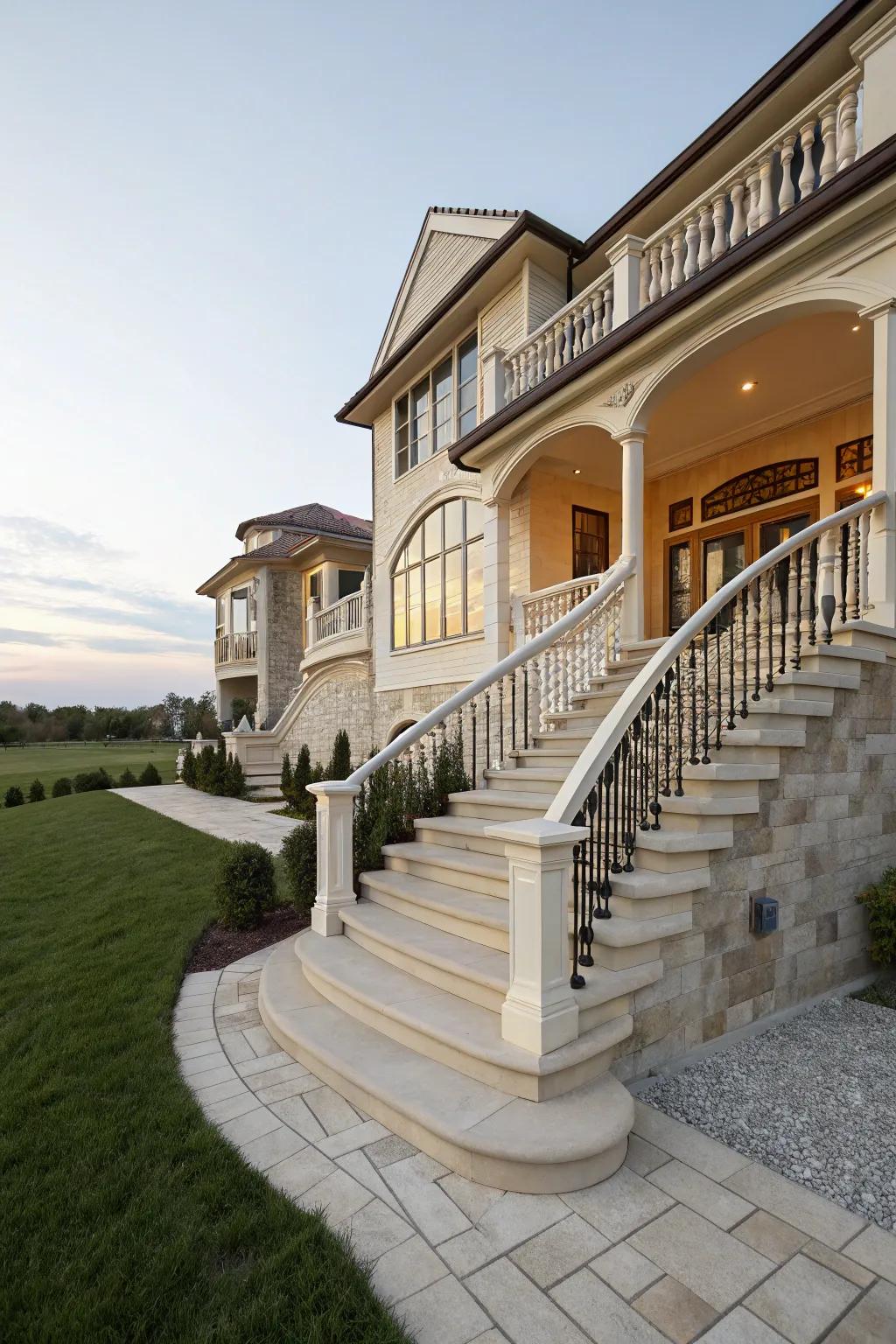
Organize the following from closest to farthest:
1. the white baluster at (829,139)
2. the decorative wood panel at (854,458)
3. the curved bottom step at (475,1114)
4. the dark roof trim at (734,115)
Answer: the curved bottom step at (475,1114) → the white baluster at (829,139) → the dark roof trim at (734,115) → the decorative wood panel at (854,458)

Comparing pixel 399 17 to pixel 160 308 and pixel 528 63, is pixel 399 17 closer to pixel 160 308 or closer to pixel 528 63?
pixel 528 63

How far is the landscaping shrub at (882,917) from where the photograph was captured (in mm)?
4430

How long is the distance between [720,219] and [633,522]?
295 centimetres

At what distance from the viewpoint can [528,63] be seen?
8.67 m

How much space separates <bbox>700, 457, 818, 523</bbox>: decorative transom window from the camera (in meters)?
7.42

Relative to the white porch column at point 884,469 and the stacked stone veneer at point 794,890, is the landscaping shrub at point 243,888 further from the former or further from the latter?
the white porch column at point 884,469

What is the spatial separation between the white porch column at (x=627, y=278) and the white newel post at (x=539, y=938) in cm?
614

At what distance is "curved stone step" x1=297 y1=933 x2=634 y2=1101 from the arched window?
6630mm

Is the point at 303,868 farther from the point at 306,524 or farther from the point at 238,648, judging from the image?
the point at 306,524

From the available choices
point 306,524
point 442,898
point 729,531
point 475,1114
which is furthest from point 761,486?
point 306,524

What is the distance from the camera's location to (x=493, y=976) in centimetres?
320

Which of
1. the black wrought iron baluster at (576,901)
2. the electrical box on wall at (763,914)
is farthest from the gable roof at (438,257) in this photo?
the electrical box on wall at (763,914)

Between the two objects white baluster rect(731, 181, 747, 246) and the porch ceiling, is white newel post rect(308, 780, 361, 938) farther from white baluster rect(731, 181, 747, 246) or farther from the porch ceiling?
white baluster rect(731, 181, 747, 246)

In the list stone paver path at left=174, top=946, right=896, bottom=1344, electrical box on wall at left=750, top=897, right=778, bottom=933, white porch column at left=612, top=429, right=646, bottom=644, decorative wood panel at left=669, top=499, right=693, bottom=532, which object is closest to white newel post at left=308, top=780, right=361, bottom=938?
stone paver path at left=174, top=946, right=896, bottom=1344
